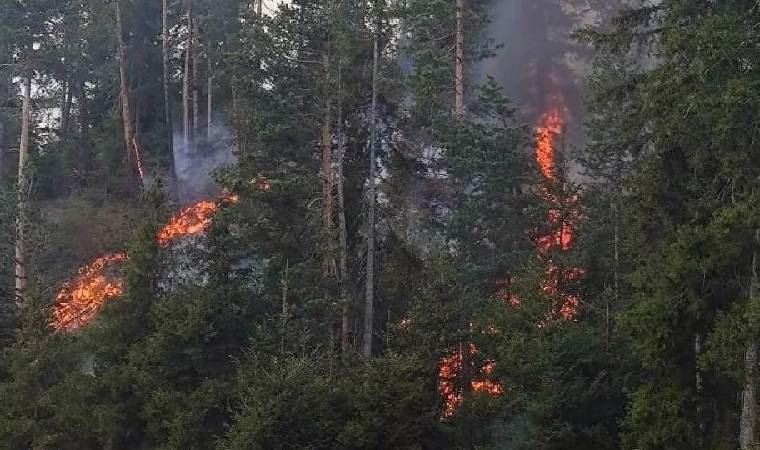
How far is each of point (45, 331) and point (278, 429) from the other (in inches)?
287

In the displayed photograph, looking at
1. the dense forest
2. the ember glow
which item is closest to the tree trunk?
the dense forest

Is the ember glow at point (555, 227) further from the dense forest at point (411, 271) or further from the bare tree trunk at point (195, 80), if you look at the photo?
the bare tree trunk at point (195, 80)

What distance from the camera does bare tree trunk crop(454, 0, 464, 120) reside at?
25.8m

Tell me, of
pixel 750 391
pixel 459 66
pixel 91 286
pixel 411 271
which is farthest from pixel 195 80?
pixel 750 391

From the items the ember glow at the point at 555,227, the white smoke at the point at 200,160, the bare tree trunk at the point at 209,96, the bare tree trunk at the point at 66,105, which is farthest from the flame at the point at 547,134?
the bare tree trunk at the point at 66,105

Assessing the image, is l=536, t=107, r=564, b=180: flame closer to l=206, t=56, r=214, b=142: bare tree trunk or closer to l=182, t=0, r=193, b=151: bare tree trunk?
l=206, t=56, r=214, b=142: bare tree trunk

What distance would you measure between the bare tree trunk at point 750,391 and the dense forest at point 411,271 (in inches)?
1.4

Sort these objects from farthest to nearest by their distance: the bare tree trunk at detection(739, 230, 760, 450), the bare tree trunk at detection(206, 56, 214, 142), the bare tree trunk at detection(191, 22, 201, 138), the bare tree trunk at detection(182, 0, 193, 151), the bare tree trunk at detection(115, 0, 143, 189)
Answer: the bare tree trunk at detection(191, 22, 201, 138) → the bare tree trunk at detection(206, 56, 214, 142) → the bare tree trunk at detection(182, 0, 193, 151) → the bare tree trunk at detection(115, 0, 143, 189) → the bare tree trunk at detection(739, 230, 760, 450)

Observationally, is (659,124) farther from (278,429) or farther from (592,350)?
(278,429)

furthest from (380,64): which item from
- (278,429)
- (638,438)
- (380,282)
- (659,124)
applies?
(638,438)

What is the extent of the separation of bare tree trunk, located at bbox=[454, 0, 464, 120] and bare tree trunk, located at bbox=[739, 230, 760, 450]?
1422 centimetres

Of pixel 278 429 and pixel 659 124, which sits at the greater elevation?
pixel 659 124

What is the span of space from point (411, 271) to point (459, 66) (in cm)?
972

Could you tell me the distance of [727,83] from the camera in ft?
35.7
